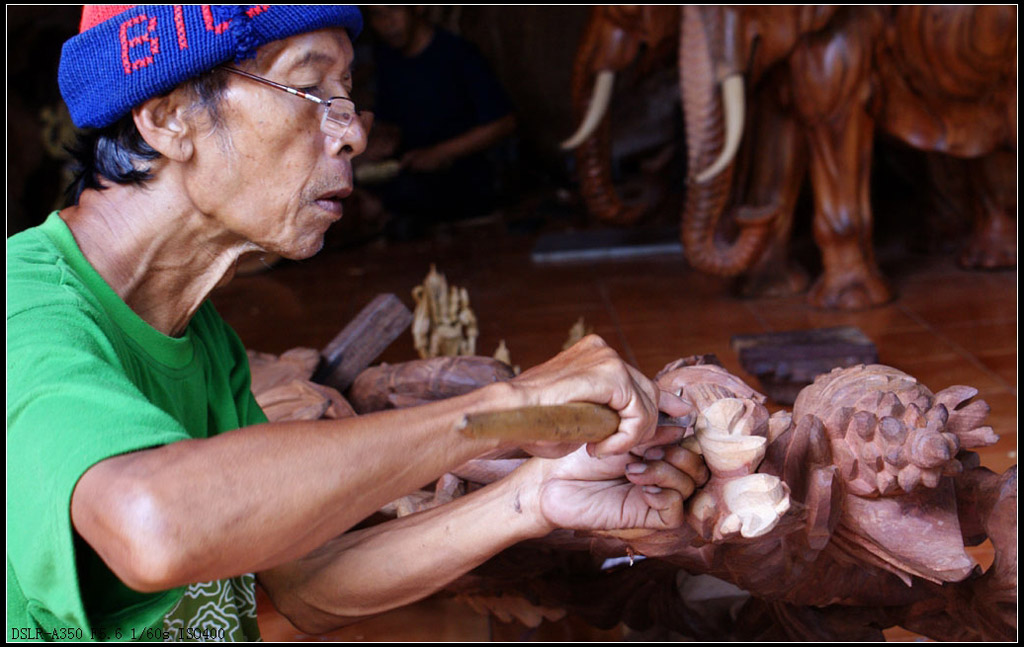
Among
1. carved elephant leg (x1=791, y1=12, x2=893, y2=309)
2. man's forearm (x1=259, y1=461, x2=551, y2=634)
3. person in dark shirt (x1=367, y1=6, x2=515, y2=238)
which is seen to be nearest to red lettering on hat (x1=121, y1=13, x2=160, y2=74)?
man's forearm (x1=259, y1=461, x2=551, y2=634)

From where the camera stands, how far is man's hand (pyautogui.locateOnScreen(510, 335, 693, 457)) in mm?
1015

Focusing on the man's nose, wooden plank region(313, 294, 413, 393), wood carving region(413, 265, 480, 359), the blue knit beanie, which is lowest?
wood carving region(413, 265, 480, 359)

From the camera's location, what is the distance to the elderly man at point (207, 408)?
88 cm

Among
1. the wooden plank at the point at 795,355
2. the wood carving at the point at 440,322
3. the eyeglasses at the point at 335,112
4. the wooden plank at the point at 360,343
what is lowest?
the wooden plank at the point at 795,355

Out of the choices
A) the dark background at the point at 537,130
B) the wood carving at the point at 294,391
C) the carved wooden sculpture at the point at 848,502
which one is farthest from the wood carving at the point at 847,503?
the dark background at the point at 537,130

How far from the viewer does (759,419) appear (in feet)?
3.70

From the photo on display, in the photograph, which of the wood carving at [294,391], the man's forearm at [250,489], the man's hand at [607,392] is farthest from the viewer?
the wood carving at [294,391]

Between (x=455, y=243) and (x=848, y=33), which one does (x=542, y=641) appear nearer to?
(x=848, y=33)

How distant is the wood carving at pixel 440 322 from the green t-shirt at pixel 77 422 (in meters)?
1.23

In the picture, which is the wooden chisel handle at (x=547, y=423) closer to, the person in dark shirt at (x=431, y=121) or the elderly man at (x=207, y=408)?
the elderly man at (x=207, y=408)

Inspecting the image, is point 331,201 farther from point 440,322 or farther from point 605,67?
point 605,67

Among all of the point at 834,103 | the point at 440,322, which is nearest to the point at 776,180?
the point at 834,103

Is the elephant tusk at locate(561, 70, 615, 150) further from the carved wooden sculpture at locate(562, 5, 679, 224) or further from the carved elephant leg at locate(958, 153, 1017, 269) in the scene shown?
the carved elephant leg at locate(958, 153, 1017, 269)

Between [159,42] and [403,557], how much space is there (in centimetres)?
67
